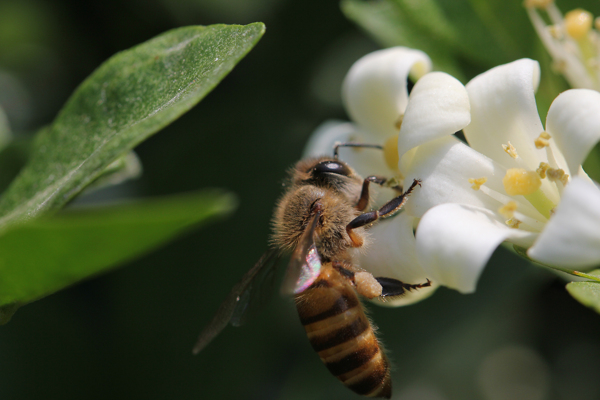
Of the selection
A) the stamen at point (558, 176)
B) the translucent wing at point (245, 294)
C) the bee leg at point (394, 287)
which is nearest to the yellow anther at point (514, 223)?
the stamen at point (558, 176)

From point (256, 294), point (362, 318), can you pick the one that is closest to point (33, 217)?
point (256, 294)

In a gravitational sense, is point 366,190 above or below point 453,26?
below

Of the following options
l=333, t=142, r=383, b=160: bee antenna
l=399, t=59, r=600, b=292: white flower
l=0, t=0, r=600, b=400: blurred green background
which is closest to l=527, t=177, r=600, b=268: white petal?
l=399, t=59, r=600, b=292: white flower

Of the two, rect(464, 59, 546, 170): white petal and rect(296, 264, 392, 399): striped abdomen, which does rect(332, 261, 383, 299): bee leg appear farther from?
rect(464, 59, 546, 170): white petal

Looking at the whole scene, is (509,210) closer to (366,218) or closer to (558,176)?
(558,176)

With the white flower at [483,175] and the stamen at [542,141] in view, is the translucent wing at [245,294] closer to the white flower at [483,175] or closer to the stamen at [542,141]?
the white flower at [483,175]

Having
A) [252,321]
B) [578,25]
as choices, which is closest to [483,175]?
[578,25]

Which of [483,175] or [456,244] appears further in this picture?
[483,175]
